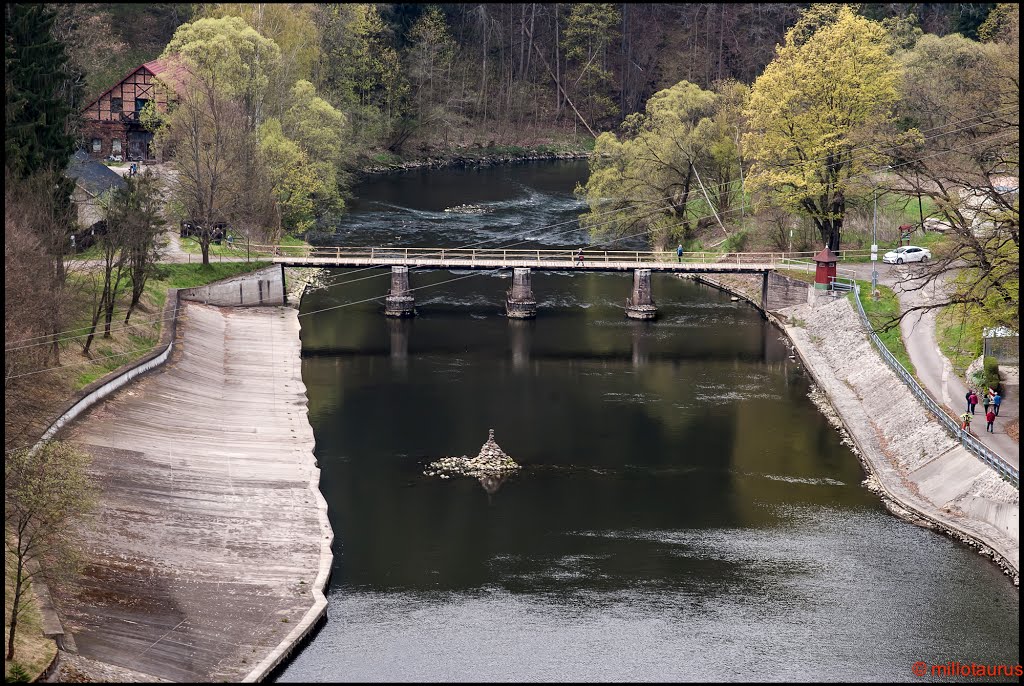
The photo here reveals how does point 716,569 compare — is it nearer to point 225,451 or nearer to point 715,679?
point 715,679

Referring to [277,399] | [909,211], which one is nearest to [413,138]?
[909,211]

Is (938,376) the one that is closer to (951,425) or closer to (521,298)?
(951,425)

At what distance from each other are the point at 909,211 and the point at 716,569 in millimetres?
60632

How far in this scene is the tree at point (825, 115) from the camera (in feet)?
320

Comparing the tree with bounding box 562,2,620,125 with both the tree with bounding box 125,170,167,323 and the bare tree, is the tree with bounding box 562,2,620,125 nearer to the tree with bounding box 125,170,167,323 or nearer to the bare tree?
the bare tree

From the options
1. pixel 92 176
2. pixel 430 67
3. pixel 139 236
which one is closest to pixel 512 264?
pixel 139 236

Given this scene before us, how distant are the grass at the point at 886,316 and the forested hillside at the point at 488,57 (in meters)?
58.7

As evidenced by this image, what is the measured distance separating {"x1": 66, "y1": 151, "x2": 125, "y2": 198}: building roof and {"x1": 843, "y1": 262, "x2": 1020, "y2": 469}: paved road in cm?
5442

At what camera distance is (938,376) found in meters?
72.5

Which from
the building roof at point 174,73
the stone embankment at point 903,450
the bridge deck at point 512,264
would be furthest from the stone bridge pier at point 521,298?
the building roof at point 174,73

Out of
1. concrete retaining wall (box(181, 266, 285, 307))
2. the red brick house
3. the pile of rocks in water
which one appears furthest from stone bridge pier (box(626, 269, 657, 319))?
the red brick house

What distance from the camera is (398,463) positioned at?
66938 mm

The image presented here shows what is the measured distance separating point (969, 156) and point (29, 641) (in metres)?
66.1

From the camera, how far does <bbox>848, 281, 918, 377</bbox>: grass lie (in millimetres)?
76812
